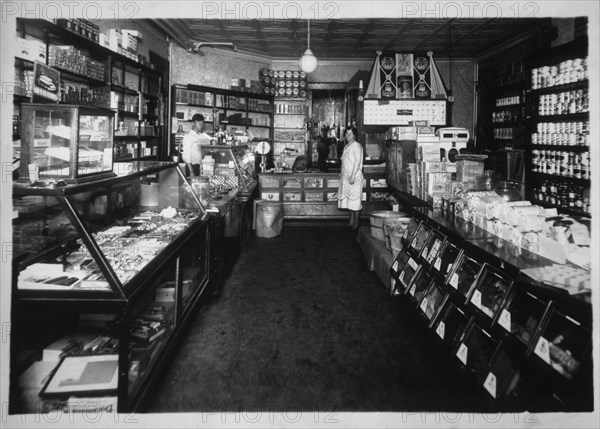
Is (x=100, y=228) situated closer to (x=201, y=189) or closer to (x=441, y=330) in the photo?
(x=201, y=189)

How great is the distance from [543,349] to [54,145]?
2.47 meters

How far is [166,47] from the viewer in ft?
27.1

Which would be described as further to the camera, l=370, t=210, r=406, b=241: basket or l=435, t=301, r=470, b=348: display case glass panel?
l=370, t=210, r=406, b=241: basket

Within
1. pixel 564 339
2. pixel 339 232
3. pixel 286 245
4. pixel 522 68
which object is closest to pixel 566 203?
pixel 522 68

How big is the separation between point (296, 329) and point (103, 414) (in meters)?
1.71

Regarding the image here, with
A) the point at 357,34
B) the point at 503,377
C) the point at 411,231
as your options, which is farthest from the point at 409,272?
the point at 357,34

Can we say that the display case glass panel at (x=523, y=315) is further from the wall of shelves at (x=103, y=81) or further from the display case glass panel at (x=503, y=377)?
the wall of shelves at (x=103, y=81)

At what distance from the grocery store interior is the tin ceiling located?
3.7 inches

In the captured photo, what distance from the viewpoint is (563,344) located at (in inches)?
66.7

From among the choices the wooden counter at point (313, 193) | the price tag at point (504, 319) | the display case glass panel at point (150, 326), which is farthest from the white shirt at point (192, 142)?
the price tag at point (504, 319)

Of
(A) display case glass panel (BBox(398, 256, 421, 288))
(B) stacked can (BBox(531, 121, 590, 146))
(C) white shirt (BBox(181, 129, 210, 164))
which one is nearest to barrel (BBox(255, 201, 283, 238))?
(C) white shirt (BBox(181, 129, 210, 164))

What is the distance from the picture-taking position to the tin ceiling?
7.04m

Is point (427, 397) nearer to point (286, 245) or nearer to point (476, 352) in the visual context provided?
point (476, 352)

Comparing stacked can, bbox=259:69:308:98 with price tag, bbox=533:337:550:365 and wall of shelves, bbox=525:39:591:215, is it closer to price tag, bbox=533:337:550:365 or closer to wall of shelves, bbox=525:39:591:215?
wall of shelves, bbox=525:39:591:215
